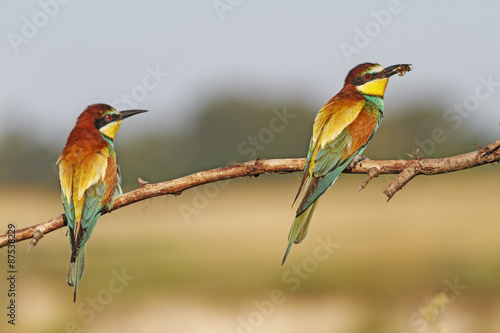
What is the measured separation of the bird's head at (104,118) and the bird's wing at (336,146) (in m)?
0.97

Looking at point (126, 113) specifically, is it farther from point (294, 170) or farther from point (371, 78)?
point (371, 78)

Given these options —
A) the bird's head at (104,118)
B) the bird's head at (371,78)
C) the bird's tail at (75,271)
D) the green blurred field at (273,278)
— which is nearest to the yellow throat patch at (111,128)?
the bird's head at (104,118)

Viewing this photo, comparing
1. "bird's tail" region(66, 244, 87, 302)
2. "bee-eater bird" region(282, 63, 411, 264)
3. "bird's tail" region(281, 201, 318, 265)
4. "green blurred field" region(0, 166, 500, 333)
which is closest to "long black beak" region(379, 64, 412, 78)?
"bee-eater bird" region(282, 63, 411, 264)

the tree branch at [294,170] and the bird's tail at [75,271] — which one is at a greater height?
the tree branch at [294,170]

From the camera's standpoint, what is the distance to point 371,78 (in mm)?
3357

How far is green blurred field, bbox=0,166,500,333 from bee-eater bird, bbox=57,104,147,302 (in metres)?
3.58

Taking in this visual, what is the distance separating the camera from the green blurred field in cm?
1171

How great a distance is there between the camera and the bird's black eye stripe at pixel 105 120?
11.0ft

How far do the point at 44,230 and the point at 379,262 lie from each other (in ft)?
42.4

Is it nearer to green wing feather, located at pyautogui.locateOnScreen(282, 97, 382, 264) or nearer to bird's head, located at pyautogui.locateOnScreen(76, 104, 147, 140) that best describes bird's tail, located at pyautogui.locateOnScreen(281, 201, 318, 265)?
green wing feather, located at pyautogui.locateOnScreen(282, 97, 382, 264)

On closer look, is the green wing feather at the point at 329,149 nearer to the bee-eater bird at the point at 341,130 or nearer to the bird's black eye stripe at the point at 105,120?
the bee-eater bird at the point at 341,130

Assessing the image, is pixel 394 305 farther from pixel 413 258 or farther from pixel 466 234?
pixel 466 234

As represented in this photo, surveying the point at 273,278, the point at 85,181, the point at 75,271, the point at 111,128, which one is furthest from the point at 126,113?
the point at 273,278

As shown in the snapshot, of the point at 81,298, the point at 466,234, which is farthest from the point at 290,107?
the point at 81,298
